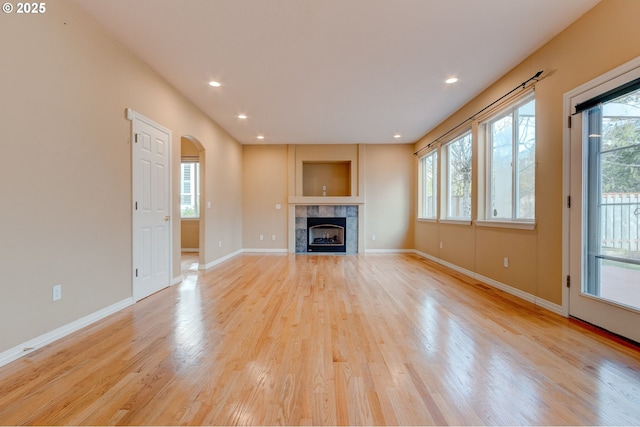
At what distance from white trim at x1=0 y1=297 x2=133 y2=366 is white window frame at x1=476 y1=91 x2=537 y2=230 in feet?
14.2

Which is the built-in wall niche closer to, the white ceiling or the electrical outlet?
the white ceiling

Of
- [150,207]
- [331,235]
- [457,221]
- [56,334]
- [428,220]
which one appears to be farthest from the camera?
[331,235]

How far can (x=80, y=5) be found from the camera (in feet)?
7.20

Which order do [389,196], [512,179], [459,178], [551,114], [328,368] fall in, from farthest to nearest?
[389,196], [459,178], [512,179], [551,114], [328,368]

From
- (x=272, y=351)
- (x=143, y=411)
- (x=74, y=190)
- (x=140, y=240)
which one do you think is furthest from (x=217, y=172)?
(x=143, y=411)

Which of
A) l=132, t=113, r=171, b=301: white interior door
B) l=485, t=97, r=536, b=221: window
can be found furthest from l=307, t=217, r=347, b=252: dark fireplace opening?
l=132, t=113, r=171, b=301: white interior door

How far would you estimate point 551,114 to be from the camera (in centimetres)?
262

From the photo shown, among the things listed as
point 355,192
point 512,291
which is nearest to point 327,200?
point 355,192

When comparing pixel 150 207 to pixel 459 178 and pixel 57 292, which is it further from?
pixel 459 178

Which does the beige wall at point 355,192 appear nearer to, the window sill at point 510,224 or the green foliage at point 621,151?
the window sill at point 510,224

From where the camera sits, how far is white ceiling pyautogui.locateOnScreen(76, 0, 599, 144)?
2211mm

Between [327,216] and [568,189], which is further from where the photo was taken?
[327,216]

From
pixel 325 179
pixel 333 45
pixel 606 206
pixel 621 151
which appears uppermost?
pixel 333 45

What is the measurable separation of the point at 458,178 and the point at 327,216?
3.04 metres
